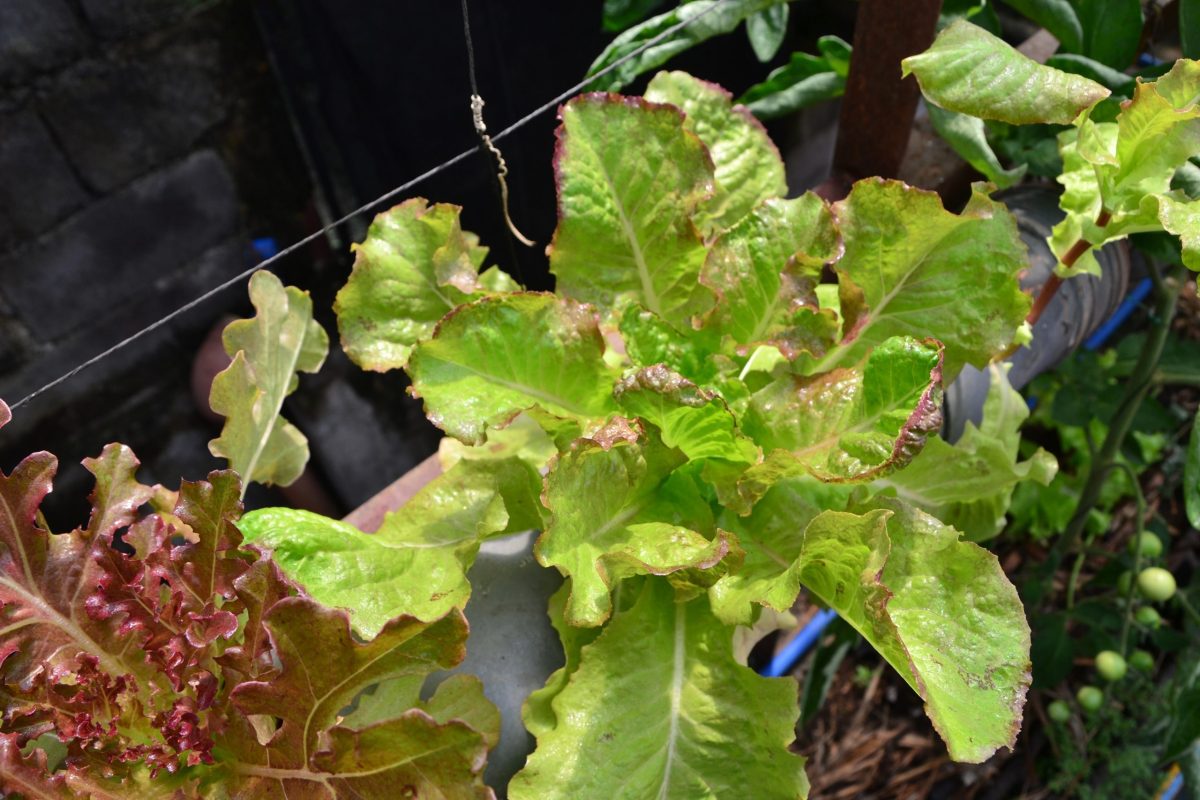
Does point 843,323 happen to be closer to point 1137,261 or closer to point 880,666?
point 1137,261

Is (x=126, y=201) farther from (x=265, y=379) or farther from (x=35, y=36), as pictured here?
(x=265, y=379)

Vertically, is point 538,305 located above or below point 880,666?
above

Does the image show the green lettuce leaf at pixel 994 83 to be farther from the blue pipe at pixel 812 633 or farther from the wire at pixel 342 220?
the blue pipe at pixel 812 633

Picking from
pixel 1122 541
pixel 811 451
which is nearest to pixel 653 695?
pixel 811 451

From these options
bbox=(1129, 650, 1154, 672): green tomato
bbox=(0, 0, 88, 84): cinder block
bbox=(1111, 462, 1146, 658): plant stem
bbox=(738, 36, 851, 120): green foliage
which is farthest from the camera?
bbox=(0, 0, 88, 84): cinder block

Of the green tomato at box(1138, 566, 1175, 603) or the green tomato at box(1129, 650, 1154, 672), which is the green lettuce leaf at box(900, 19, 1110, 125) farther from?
the green tomato at box(1129, 650, 1154, 672)

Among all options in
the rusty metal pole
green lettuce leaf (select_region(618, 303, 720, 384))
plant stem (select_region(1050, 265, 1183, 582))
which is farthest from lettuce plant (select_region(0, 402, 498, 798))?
plant stem (select_region(1050, 265, 1183, 582))
